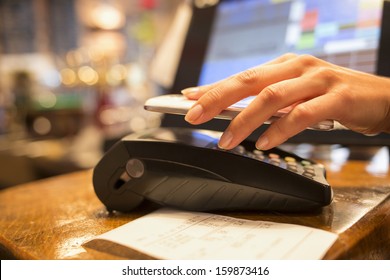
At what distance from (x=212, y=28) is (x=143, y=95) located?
188 cm

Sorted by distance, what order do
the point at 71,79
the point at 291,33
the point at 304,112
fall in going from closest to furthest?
the point at 304,112, the point at 291,33, the point at 71,79

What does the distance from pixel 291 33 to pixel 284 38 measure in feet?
0.05

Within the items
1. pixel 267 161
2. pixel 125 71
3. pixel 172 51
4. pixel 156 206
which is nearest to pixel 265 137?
pixel 267 161

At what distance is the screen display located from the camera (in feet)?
1.98

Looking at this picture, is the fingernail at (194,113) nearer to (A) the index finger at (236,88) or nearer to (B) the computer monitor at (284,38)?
(A) the index finger at (236,88)

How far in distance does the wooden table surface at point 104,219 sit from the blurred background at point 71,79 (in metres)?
0.50

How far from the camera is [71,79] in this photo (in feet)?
8.59

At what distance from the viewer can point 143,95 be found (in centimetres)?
261

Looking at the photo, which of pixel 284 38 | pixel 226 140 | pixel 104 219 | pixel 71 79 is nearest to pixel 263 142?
pixel 226 140

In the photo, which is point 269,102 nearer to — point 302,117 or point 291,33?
point 302,117

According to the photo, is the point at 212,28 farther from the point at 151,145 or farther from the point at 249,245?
the point at 249,245

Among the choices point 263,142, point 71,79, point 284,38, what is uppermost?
point 284,38

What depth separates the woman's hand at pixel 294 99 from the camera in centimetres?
35

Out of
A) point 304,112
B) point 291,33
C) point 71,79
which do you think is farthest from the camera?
point 71,79
